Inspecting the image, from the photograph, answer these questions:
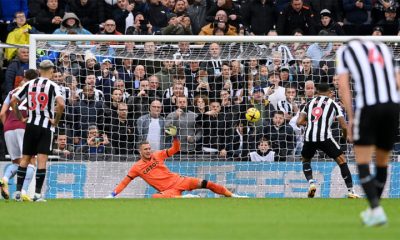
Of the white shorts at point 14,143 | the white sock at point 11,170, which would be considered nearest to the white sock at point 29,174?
the white sock at point 11,170

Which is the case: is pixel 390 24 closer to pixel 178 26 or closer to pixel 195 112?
pixel 178 26

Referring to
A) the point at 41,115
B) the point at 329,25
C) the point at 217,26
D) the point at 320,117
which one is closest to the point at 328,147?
the point at 320,117

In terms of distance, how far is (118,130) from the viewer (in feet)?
62.7

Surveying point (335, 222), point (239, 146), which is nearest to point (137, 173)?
point (239, 146)

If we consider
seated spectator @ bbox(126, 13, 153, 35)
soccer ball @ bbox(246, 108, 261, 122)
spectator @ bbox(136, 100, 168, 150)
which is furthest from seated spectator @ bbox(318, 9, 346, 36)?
spectator @ bbox(136, 100, 168, 150)

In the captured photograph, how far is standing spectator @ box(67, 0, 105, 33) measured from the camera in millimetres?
22000

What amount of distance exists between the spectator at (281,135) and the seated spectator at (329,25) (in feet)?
11.4

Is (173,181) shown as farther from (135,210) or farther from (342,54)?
(342,54)

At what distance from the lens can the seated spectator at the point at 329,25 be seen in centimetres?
2191

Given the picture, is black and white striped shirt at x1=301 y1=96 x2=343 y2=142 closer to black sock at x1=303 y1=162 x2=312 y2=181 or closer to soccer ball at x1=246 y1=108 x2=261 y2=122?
black sock at x1=303 y1=162 x2=312 y2=181

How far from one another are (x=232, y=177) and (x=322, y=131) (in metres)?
2.42

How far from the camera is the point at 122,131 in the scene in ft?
62.7

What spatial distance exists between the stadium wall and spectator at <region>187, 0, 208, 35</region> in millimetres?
4221

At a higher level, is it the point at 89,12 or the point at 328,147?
the point at 89,12
